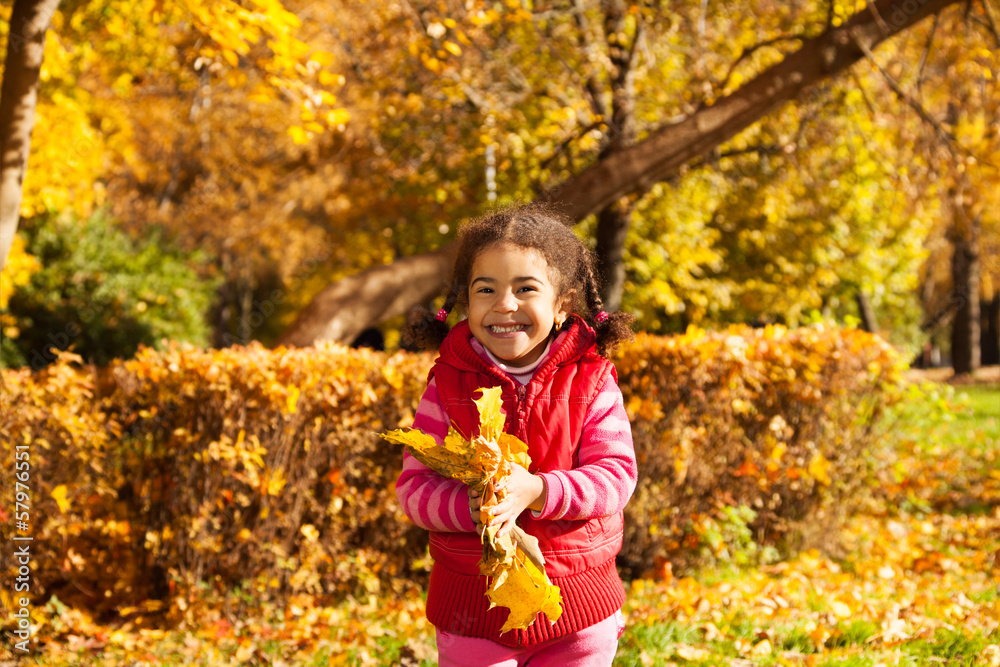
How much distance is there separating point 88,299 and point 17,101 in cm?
689

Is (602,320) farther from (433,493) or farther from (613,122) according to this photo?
(613,122)

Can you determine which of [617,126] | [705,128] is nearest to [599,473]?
[705,128]

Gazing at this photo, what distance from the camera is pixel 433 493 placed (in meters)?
1.79

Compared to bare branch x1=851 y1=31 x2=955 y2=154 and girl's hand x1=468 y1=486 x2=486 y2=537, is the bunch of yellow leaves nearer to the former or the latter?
girl's hand x1=468 y1=486 x2=486 y2=537

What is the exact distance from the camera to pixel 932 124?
6492 mm

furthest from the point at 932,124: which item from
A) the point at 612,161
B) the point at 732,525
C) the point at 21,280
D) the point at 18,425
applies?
the point at 21,280

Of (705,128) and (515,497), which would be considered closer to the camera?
(515,497)

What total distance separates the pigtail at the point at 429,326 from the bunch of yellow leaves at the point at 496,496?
56cm

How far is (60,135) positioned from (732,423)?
7.01 metres

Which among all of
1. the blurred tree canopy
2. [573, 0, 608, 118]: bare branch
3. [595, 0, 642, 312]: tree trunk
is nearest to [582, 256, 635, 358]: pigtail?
the blurred tree canopy

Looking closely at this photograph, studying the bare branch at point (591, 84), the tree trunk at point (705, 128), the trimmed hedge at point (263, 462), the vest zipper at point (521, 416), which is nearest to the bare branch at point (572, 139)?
the bare branch at point (591, 84)

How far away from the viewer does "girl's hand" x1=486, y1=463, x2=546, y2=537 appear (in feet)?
5.21

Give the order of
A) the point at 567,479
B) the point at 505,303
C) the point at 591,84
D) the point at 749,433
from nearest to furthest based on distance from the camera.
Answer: the point at 567,479 < the point at 505,303 < the point at 749,433 < the point at 591,84

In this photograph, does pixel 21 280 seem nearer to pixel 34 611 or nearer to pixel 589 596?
pixel 34 611
